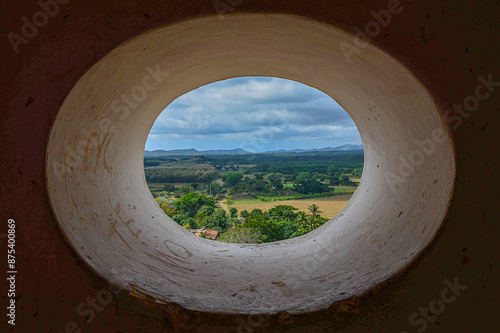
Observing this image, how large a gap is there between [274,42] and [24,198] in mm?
1885

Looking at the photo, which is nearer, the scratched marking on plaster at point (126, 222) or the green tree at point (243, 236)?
the scratched marking on plaster at point (126, 222)

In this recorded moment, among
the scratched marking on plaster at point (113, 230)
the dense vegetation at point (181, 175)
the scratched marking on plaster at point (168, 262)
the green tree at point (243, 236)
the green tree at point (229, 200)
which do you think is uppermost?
the dense vegetation at point (181, 175)

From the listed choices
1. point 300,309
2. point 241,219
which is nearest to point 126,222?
point 300,309

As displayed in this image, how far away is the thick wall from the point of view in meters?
1.49

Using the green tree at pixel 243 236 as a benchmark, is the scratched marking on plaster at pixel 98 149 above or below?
above

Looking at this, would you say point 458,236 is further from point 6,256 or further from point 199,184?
point 199,184

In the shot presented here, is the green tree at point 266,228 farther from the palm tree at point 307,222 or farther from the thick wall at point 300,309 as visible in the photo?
the thick wall at point 300,309

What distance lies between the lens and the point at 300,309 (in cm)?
158

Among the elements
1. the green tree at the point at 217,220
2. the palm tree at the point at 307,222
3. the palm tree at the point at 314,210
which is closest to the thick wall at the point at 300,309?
the palm tree at the point at 307,222

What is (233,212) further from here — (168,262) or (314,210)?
(168,262)

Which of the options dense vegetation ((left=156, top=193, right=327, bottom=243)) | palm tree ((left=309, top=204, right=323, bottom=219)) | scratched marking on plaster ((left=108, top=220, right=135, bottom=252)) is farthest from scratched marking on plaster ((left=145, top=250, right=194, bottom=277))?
palm tree ((left=309, top=204, right=323, bottom=219))

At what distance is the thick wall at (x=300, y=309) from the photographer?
1.49 m

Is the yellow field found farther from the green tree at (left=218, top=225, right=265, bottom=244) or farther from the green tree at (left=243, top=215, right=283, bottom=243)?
the green tree at (left=218, top=225, right=265, bottom=244)

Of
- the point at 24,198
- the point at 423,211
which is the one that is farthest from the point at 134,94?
the point at 423,211
